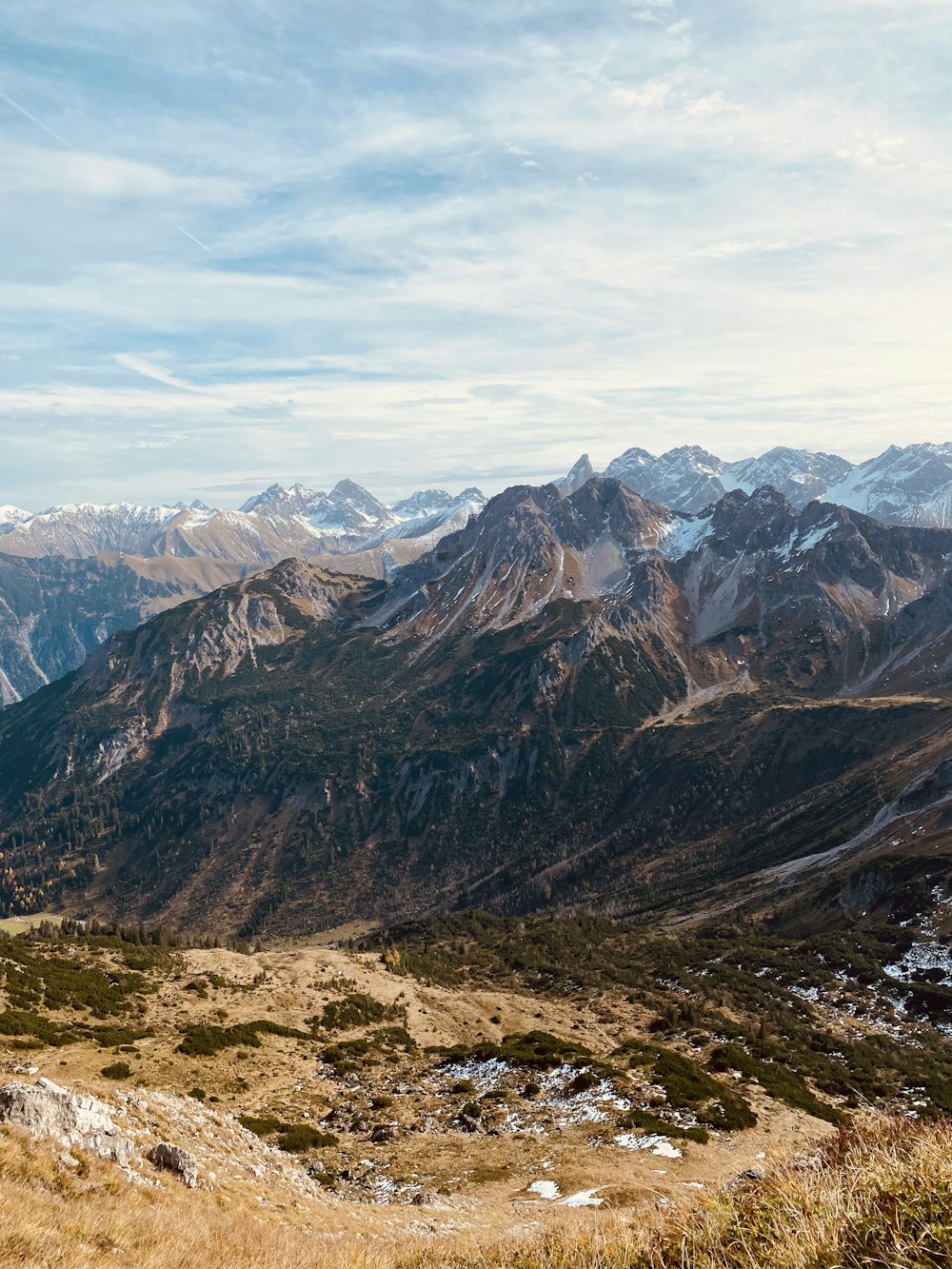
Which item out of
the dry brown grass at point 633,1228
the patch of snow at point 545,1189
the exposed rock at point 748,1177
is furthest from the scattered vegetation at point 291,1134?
the exposed rock at point 748,1177

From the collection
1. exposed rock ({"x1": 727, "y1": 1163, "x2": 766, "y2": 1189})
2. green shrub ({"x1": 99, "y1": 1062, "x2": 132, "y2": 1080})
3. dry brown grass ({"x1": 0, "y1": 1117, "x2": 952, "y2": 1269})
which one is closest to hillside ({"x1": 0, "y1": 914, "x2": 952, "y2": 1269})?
dry brown grass ({"x1": 0, "y1": 1117, "x2": 952, "y2": 1269})

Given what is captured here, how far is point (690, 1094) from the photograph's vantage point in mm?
46375

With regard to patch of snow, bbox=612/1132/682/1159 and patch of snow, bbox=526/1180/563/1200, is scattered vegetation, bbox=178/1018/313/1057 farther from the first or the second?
patch of snow, bbox=612/1132/682/1159

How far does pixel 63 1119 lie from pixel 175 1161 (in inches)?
173

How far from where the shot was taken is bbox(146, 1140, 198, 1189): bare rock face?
25.2m

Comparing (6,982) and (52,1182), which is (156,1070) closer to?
(6,982)

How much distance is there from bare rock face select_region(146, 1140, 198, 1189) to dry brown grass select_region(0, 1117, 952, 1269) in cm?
280

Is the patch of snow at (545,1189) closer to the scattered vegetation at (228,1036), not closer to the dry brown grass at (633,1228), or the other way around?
the dry brown grass at (633,1228)

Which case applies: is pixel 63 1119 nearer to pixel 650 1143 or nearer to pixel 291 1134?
pixel 291 1134

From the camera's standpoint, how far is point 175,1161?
2553 centimetres

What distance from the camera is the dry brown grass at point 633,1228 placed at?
8352 mm

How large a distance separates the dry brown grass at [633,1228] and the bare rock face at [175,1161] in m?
2.80

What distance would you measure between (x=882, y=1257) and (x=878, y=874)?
159m

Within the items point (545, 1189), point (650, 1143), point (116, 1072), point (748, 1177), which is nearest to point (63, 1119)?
point (116, 1072)
